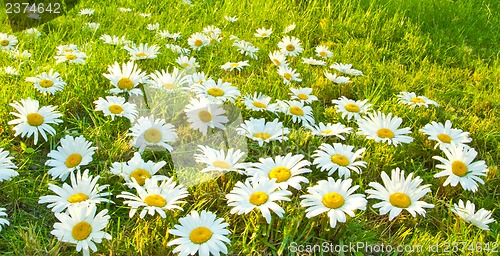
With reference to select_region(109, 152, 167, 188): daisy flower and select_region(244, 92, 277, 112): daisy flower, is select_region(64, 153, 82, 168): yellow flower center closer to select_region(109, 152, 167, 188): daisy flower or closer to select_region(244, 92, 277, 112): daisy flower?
select_region(109, 152, 167, 188): daisy flower

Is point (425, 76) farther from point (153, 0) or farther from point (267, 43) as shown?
point (153, 0)

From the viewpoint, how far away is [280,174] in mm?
1750

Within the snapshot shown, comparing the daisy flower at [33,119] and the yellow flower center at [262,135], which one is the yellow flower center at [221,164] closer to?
the yellow flower center at [262,135]

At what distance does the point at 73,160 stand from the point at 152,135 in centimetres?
32

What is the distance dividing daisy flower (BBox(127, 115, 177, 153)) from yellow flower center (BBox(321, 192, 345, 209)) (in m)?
0.68

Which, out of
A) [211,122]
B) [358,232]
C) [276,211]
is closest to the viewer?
[276,211]

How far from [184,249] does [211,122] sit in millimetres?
780

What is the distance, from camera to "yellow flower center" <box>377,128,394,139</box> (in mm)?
2078

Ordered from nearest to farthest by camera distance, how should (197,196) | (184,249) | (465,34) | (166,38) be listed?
1. (184,249)
2. (197,196)
3. (166,38)
4. (465,34)

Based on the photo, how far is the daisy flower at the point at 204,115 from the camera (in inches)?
82.5

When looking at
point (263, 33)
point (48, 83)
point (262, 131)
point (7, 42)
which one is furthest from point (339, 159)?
point (7, 42)

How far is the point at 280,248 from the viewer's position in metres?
1.55

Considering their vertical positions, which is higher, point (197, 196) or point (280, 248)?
point (197, 196)

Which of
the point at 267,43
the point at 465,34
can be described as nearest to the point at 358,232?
the point at 267,43
